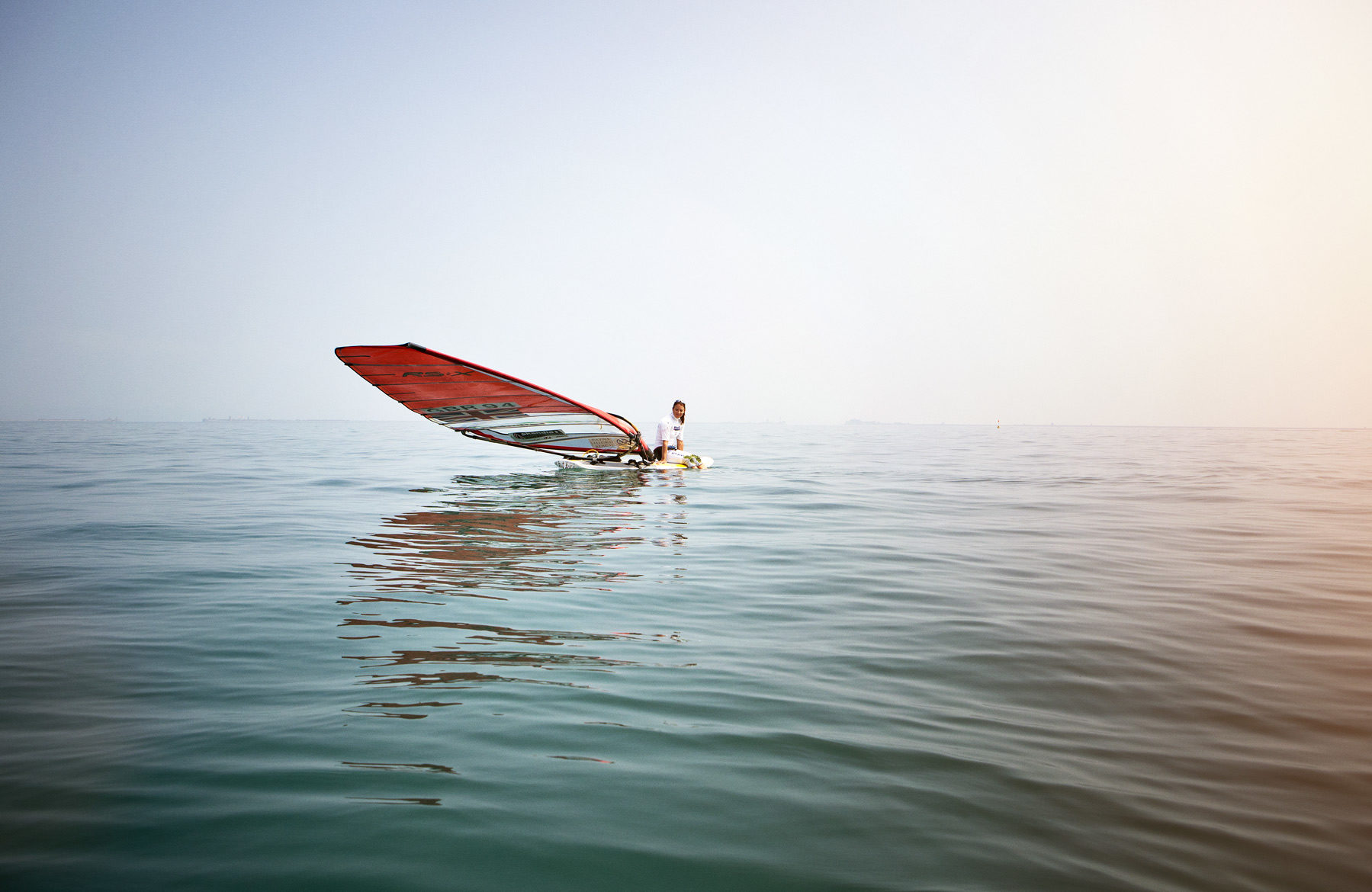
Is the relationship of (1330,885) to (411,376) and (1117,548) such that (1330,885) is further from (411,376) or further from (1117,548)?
(411,376)

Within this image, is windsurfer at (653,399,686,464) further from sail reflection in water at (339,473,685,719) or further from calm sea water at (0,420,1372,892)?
calm sea water at (0,420,1372,892)

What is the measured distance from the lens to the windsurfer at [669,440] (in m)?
19.1

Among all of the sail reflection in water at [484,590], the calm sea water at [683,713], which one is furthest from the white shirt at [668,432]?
the calm sea water at [683,713]

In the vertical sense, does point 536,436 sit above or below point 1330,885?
above

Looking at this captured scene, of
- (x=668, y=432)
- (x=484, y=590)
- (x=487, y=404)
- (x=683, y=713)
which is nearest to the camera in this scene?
(x=683, y=713)

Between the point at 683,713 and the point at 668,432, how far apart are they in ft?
50.7

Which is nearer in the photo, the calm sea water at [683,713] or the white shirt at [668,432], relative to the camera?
the calm sea water at [683,713]

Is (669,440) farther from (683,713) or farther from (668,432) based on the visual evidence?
(683,713)

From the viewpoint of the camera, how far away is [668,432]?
1925cm

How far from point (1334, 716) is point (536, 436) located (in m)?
17.8

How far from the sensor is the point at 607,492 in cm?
1585

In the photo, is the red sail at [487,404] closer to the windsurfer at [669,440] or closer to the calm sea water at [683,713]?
the windsurfer at [669,440]

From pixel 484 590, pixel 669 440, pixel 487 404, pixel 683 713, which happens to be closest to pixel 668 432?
pixel 669 440

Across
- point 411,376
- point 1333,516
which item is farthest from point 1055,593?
point 411,376
